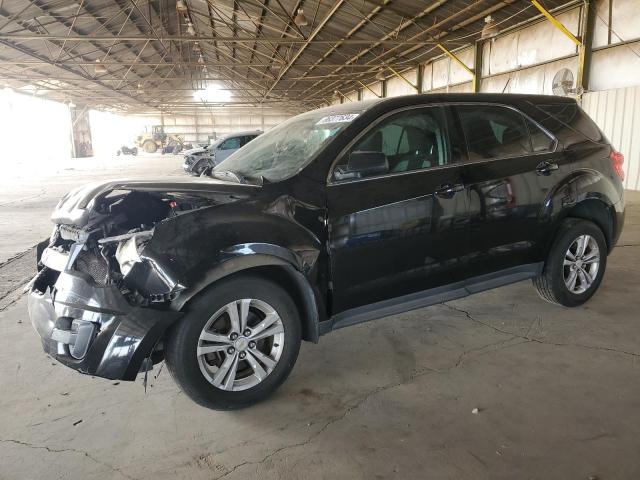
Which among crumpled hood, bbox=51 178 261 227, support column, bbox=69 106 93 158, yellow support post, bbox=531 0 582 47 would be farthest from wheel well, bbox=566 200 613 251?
support column, bbox=69 106 93 158

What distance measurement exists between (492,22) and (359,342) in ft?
43.1

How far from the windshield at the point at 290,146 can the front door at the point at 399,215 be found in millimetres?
212

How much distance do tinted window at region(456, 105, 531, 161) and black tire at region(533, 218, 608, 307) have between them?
0.73 metres

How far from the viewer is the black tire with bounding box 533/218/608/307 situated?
3477 millimetres

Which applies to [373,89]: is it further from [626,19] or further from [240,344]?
[240,344]

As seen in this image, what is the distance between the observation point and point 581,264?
144 inches

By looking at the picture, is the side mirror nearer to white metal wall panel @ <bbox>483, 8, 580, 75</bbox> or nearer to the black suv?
the black suv

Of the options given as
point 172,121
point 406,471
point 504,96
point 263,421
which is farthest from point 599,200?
point 172,121

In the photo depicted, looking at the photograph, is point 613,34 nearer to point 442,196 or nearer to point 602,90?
point 602,90

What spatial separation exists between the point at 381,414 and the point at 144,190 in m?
1.71

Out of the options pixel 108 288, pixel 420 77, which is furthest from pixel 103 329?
pixel 420 77

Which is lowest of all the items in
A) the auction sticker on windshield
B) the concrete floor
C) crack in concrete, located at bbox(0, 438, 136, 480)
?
crack in concrete, located at bbox(0, 438, 136, 480)

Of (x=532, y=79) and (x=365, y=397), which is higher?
(x=532, y=79)

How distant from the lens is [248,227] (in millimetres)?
2365
